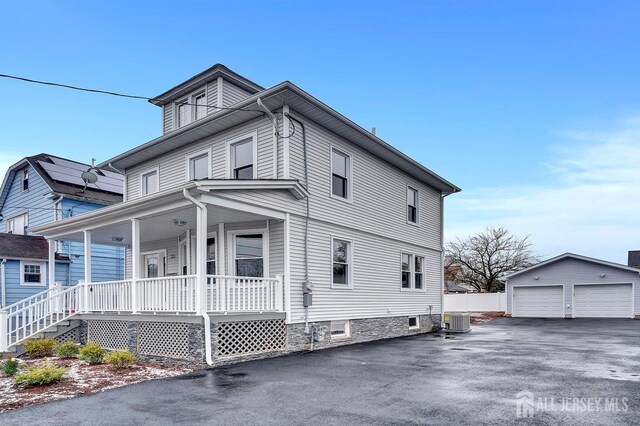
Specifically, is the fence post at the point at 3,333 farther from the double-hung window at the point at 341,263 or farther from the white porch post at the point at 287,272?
the double-hung window at the point at 341,263

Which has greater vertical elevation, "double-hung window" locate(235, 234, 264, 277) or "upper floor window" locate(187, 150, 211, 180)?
"upper floor window" locate(187, 150, 211, 180)

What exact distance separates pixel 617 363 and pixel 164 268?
41.6 ft

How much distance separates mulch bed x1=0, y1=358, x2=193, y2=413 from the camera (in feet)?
22.2

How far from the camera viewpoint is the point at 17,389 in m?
7.36

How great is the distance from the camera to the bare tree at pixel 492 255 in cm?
3756

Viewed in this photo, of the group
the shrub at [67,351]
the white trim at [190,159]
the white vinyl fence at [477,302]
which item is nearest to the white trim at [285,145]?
the white trim at [190,159]

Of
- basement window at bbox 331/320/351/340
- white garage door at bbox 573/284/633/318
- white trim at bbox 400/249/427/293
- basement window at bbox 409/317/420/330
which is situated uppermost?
white trim at bbox 400/249/427/293

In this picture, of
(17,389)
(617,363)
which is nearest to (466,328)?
(617,363)

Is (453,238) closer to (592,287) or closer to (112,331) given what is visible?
(592,287)

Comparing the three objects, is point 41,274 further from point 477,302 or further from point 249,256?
point 477,302

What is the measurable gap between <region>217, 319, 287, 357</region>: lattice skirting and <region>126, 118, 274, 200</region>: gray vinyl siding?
372cm

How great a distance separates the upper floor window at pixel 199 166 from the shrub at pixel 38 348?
5.78 metres

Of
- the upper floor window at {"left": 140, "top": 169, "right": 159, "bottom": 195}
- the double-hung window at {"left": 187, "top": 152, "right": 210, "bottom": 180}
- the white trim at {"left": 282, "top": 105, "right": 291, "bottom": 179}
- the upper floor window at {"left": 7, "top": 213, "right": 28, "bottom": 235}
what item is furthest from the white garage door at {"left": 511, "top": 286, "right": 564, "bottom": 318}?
the upper floor window at {"left": 7, "top": 213, "right": 28, "bottom": 235}

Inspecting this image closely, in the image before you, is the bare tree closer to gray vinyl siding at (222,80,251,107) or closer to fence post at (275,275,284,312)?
gray vinyl siding at (222,80,251,107)
